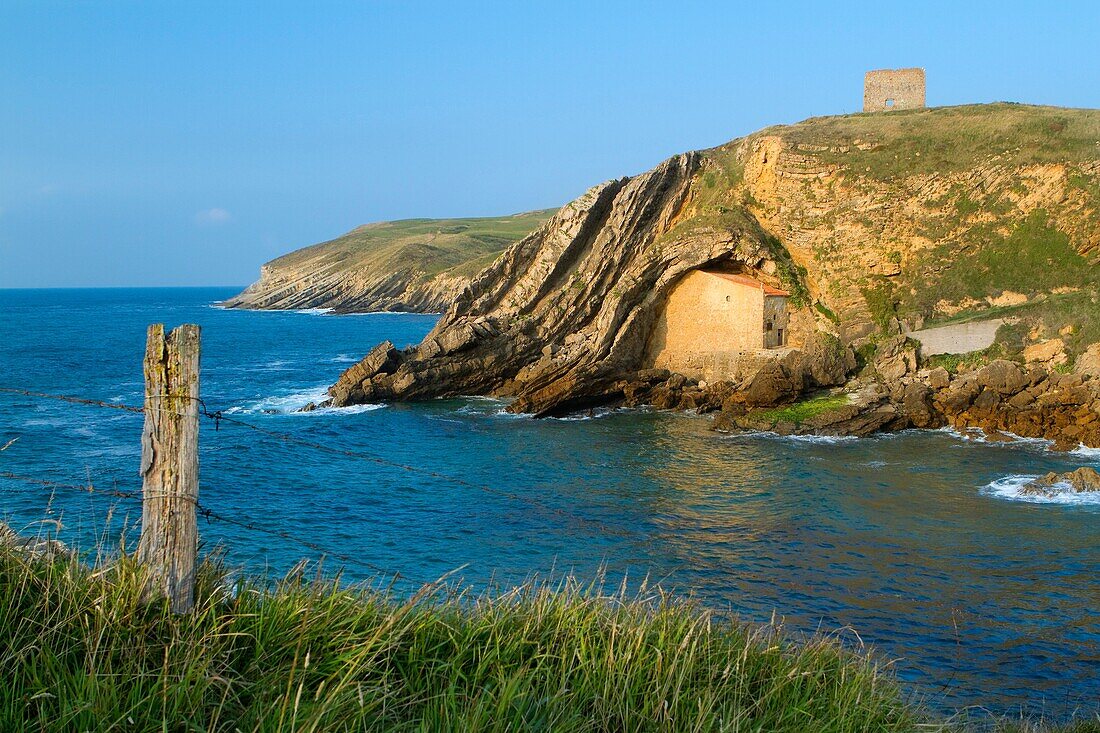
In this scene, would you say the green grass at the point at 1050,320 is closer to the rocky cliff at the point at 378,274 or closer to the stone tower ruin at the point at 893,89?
the stone tower ruin at the point at 893,89

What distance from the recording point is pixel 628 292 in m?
44.3

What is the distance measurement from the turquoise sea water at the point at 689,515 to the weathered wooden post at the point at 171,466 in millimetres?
2248

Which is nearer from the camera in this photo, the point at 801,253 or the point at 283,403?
the point at 283,403

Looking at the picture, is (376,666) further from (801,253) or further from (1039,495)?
(801,253)

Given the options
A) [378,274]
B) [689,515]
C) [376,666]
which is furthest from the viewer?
[378,274]

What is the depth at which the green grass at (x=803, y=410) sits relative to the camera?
1407 inches

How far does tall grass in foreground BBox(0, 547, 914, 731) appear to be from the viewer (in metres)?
5.15

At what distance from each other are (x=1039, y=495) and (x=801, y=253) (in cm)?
2367

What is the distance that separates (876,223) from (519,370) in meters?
19.9

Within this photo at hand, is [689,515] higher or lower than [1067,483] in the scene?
lower

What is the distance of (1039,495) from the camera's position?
24.4m

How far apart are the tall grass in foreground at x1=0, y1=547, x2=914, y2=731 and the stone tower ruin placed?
57359 millimetres

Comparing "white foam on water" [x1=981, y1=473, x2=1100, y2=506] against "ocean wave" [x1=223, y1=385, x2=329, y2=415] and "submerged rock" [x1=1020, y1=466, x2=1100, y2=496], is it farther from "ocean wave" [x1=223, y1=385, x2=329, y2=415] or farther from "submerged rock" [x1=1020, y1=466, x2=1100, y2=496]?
"ocean wave" [x1=223, y1=385, x2=329, y2=415]

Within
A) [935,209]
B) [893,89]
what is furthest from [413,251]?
[935,209]
